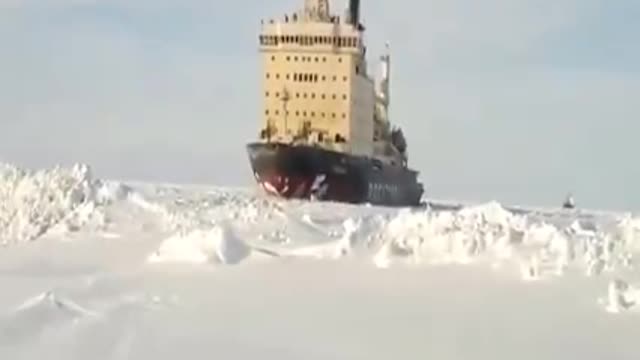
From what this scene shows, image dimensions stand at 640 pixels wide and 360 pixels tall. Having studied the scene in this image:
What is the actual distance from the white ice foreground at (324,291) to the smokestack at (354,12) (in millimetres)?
36329

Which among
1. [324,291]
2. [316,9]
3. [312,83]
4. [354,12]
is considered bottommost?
[324,291]

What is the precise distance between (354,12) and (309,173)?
11070 millimetres

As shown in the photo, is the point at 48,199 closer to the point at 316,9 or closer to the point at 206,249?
the point at 206,249

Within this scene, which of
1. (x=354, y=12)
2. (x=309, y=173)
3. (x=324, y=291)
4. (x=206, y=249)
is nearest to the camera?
(x=324, y=291)

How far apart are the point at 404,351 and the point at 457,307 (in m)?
1.11

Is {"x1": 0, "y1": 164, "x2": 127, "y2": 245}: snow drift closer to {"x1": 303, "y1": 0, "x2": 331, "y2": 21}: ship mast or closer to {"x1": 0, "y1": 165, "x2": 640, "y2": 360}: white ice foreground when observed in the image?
{"x1": 0, "y1": 165, "x2": 640, "y2": 360}: white ice foreground

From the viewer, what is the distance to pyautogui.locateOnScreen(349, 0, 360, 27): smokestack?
153 feet

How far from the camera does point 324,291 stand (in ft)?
22.3

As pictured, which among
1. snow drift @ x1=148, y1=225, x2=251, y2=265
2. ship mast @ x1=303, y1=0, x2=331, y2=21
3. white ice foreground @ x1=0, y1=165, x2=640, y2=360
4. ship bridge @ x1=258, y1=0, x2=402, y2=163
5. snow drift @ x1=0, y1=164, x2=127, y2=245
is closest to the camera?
white ice foreground @ x1=0, y1=165, x2=640, y2=360

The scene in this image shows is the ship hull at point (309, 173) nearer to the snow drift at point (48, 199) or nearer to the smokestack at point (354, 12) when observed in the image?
the smokestack at point (354, 12)

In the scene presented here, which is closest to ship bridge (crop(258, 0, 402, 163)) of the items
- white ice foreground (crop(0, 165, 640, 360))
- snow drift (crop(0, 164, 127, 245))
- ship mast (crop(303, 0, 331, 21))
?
ship mast (crop(303, 0, 331, 21))

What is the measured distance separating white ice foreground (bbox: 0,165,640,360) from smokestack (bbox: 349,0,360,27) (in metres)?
36.3

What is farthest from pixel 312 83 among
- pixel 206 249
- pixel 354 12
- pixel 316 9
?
pixel 206 249

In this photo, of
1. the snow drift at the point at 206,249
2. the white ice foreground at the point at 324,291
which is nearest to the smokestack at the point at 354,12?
the white ice foreground at the point at 324,291
